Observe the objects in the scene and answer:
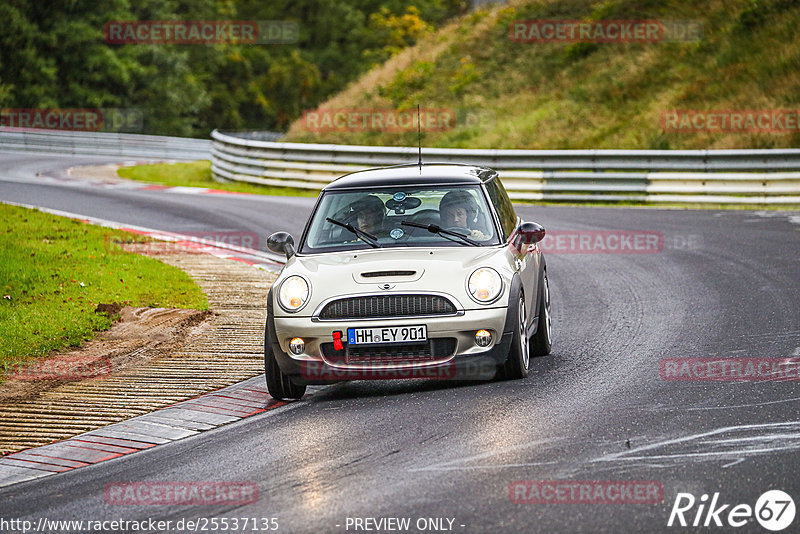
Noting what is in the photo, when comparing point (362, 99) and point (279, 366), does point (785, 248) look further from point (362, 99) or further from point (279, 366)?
point (362, 99)

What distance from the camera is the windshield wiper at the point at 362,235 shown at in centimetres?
881

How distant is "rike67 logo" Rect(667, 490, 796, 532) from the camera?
17.1 ft

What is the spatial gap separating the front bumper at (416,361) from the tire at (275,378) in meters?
0.15

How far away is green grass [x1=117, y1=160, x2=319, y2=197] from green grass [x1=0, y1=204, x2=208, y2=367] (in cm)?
1003

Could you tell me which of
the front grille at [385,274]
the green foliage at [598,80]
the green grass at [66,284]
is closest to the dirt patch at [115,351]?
the green grass at [66,284]

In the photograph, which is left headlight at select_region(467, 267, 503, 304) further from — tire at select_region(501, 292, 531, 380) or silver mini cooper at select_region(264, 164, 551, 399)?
tire at select_region(501, 292, 531, 380)

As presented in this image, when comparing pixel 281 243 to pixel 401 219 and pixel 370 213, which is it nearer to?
pixel 370 213

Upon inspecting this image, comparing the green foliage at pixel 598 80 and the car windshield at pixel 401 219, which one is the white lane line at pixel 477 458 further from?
the green foliage at pixel 598 80

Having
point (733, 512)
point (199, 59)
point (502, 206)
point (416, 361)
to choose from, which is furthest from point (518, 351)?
point (199, 59)

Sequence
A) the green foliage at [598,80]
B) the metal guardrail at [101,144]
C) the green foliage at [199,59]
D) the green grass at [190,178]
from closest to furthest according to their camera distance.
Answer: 1. the green grass at [190,178]
2. the green foliage at [598,80]
3. the metal guardrail at [101,144]
4. the green foliage at [199,59]

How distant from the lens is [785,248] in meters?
15.2

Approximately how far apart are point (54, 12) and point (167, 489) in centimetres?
5314

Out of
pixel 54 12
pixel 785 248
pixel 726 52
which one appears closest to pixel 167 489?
pixel 785 248

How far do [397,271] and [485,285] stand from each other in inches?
26.0
